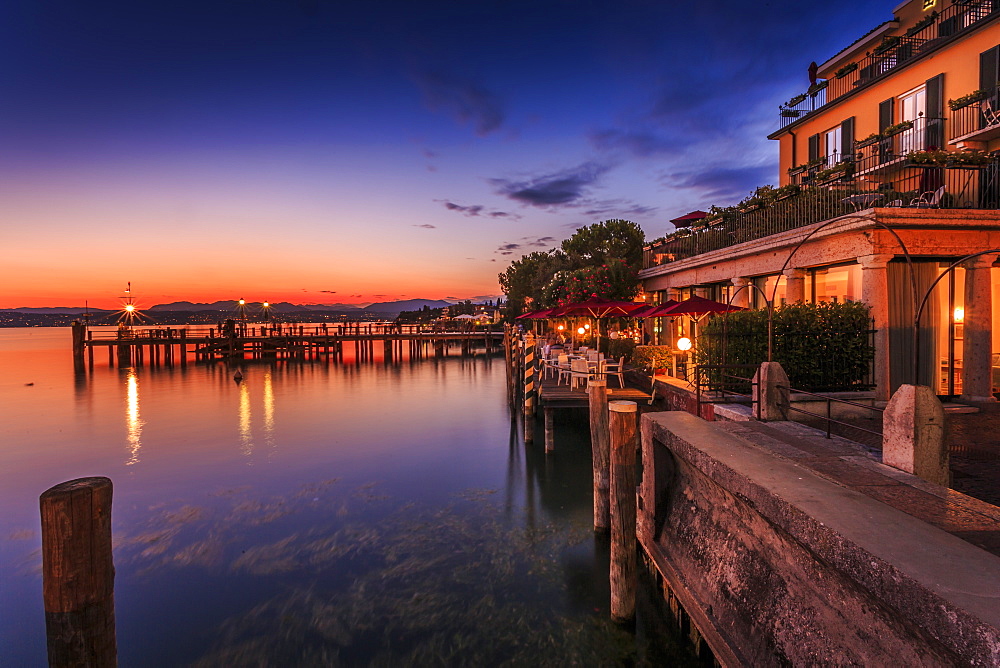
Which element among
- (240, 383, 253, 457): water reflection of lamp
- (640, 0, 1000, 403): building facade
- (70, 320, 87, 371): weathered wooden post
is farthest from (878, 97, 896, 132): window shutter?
(70, 320, 87, 371): weathered wooden post

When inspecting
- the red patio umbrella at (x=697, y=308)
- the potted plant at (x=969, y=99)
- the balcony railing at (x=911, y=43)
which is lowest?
the red patio umbrella at (x=697, y=308)

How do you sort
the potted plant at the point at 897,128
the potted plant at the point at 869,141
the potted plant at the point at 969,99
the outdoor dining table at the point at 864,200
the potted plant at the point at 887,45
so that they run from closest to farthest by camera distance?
1. the outdoor dining table at the point at 864,200
2. the potted plant at the point at 969,99
3. the potted plant at the point at 897,128
4. the potted plant at the point at 869,141
5. the potted plant at the point at 887,45

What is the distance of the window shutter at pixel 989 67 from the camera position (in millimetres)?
12680

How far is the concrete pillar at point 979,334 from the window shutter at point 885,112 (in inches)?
316

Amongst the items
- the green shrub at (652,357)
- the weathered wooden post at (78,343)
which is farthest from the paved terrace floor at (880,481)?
the weathered wooden post at (78,343)

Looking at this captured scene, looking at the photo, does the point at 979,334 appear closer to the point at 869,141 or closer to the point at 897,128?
the point at 897,128

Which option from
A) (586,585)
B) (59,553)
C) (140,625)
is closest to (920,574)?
(59,553)

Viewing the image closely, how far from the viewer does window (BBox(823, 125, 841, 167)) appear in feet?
60.3

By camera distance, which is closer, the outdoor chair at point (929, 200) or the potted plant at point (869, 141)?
the outdoor chair at point (929, 200)

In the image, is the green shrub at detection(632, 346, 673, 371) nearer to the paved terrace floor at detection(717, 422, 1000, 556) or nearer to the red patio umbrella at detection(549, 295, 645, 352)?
the red patio umbrella at detection(549, 295, 645, 352)

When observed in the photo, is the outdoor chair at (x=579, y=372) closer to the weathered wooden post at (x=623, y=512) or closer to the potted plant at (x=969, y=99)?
the weathered wooden post at (x=623, y=512)

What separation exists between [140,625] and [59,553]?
490cm

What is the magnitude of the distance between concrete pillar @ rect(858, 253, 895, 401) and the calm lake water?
6.23 metres

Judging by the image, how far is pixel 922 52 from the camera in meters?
14.8
